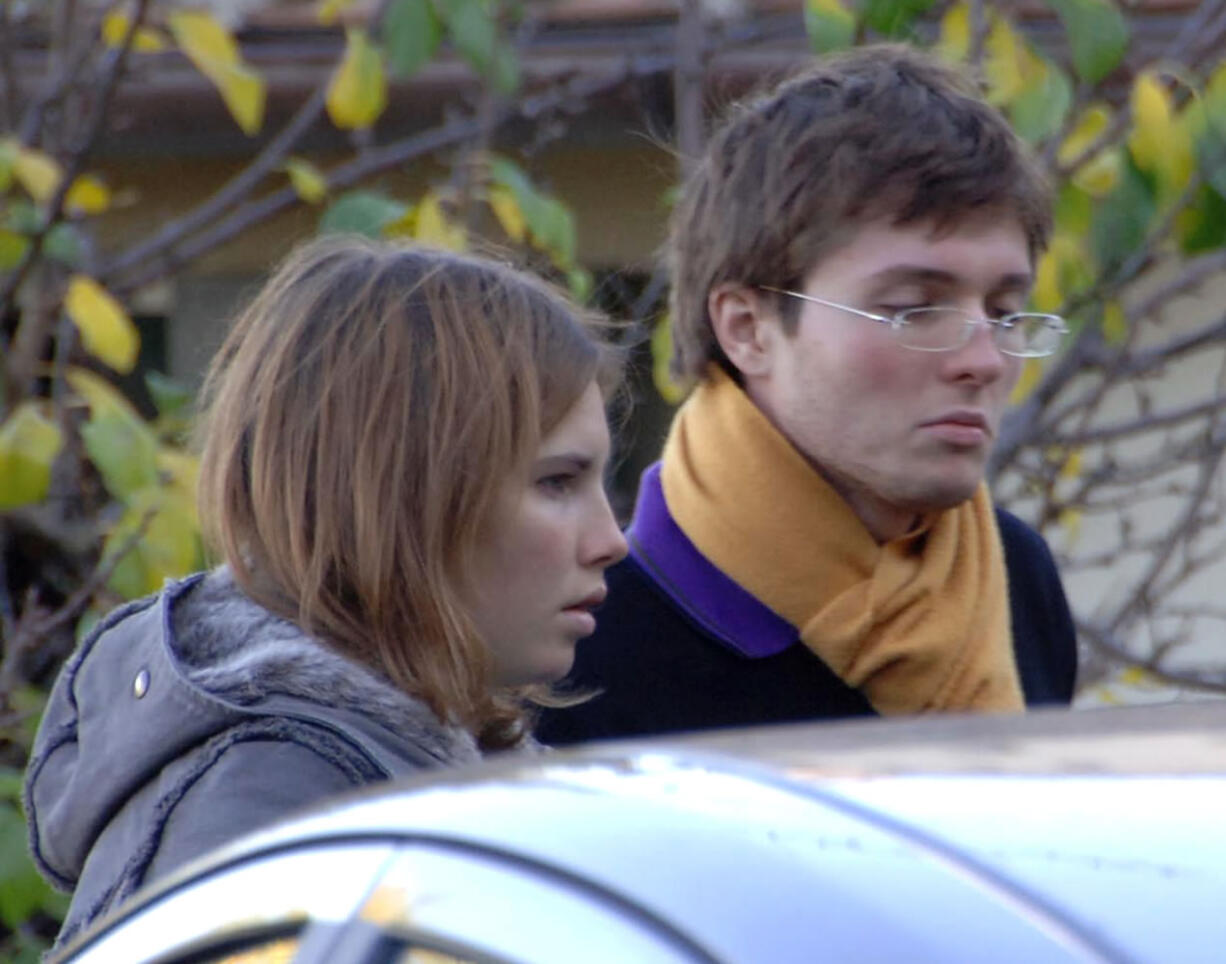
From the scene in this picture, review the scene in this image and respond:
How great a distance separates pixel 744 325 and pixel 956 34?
1.19 metres

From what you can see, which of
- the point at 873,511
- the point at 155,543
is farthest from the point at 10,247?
the point at 873,511

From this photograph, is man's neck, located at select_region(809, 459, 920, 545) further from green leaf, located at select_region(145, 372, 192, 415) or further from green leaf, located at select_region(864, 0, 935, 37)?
green leaf, located at select_region(145, 372, 192, 415)

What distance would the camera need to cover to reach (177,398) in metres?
3.26

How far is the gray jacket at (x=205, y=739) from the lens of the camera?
1.62 metres

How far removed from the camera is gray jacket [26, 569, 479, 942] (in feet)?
5.30

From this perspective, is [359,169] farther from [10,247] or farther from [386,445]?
[386,445]

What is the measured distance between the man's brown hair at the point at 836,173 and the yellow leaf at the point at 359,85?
0.96 meters

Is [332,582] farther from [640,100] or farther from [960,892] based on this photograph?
[640,100]

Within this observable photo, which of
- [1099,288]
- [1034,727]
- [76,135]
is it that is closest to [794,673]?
[1034,727]

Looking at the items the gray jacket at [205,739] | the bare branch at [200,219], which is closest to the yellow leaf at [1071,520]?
the bare branch at [200,219]

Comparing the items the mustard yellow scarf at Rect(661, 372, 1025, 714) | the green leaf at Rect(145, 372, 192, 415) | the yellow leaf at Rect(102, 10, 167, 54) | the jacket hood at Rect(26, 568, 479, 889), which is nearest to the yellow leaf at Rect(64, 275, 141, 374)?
the green leaf at Rect(145, 372, 192, 415)

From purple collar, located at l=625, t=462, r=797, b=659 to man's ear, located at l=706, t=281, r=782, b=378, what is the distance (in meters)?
0.22

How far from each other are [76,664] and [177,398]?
1.39 meters

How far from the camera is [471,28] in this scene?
11.0 feet
